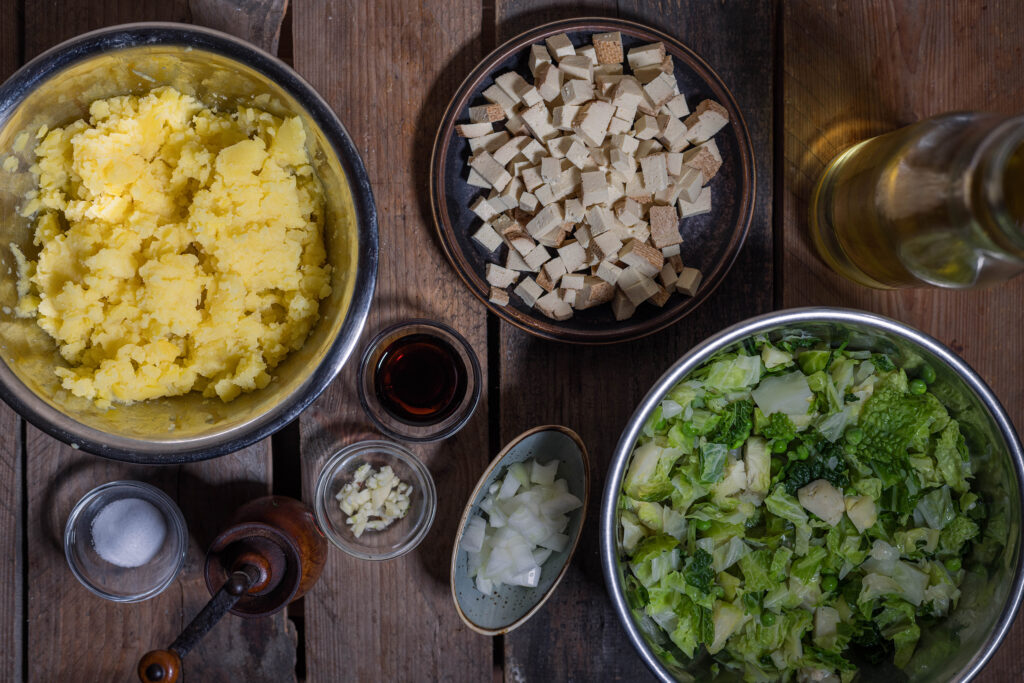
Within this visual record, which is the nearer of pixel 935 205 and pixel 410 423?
pixel 935 205

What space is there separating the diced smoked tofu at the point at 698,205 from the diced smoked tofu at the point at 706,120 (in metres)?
0.11

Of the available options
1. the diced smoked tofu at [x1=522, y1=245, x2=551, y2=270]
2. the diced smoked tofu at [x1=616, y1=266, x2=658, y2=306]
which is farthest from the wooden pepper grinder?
the diced smoked tofu at [x1=616, y1=266, x2=658, y2=306]

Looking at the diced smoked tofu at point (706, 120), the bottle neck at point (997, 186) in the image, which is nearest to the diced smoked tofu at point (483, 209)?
the diced smoked tofu at point (706, 120)

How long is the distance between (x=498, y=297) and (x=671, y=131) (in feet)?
1.63

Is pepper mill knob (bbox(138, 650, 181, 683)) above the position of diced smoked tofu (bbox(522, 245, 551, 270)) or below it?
below

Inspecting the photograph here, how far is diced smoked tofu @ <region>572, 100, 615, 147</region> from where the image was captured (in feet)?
Answer: 4.51

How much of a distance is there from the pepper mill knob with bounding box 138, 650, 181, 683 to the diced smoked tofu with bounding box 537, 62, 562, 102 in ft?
4.08

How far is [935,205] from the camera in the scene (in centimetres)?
120

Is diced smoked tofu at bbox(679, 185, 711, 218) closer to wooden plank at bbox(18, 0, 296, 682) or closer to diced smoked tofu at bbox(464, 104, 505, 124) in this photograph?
diced smoked tofu at bbox(464, 104, 505, 124)

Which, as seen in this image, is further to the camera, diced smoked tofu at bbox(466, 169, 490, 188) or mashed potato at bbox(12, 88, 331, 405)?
diced smoked tofu at bbox(466, 169, 490, 188)

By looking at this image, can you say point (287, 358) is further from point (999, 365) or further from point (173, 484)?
point (999, 365)

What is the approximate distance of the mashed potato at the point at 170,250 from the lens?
1208 millimetres

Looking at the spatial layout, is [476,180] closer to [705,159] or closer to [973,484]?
[705,159]

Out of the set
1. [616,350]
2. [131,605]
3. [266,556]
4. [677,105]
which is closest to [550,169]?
[677,105]
